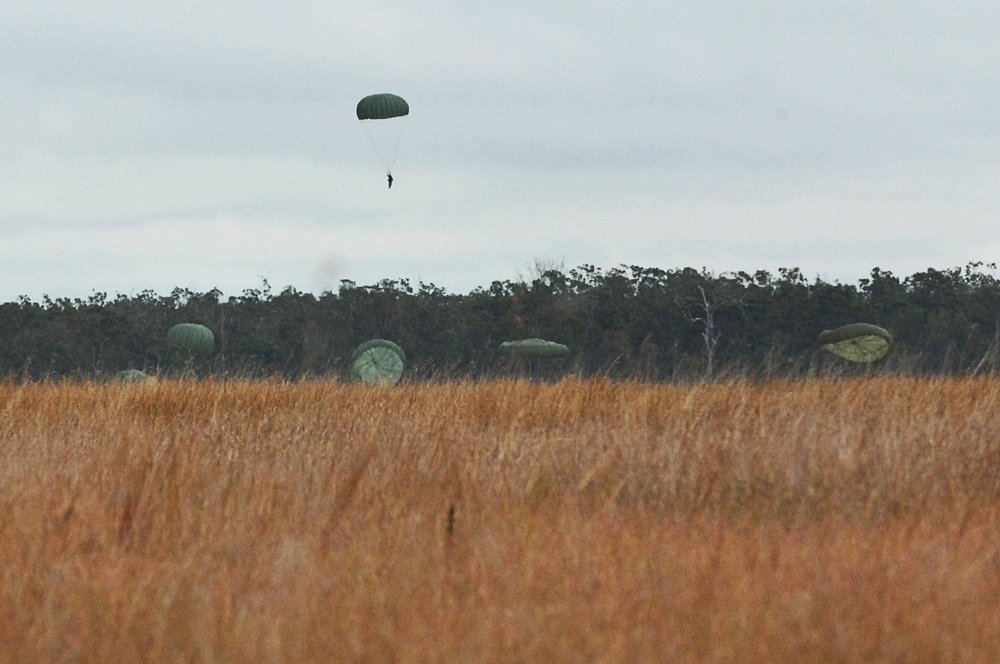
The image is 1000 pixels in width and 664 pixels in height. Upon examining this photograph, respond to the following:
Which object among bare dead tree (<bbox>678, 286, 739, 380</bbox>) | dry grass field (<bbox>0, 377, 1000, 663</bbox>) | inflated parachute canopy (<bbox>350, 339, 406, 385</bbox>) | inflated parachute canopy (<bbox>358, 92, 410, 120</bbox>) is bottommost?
inflated parachute canopy (<bbox>350, 339, 406, 385</bbox>)

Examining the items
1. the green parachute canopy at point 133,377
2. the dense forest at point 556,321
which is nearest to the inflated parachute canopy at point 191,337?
the dense forest at point 556,321

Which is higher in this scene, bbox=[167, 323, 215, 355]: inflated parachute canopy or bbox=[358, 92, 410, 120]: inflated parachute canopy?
bbox=[358, 92, 410, 120]: inflated parachute canopy

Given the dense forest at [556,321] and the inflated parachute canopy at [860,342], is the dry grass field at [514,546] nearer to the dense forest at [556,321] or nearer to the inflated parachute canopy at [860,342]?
the inflated parachute canopy at [860,342]

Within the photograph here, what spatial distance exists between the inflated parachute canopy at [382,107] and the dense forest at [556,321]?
18138 mm

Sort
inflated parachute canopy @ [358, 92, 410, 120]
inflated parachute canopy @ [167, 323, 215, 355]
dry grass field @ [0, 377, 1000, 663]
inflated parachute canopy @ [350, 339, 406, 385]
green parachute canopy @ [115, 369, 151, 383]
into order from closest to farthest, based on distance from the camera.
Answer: dry grass field @ [0, 377, 1000, 663], green parachute canopy @ [115, 369, 151, 383], inflated parachute canopy @ [358, 92, 410, 120], inflated parachute canopy @ [350, 339, 406, 385], inflated parachute canopy @ [167, 323, 215, 355]

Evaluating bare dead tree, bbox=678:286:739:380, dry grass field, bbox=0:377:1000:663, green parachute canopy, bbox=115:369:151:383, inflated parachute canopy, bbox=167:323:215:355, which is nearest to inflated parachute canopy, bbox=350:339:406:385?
inflated parachute canopy, bbox=167:323:215:355

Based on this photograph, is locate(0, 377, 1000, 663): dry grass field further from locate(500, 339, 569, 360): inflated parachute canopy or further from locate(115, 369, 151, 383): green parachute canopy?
locate(500, 339, 569, 360): inflated parachute canopy

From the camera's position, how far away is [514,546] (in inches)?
149

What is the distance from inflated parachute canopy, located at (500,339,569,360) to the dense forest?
1.52 ft

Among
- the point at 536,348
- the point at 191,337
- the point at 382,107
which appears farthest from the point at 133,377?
the point at 536,348

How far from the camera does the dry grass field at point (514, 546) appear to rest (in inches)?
111

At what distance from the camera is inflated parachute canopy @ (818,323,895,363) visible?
31.3m

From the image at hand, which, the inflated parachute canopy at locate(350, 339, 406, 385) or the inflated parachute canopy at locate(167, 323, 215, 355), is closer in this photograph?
the inflated parachute canopy at locate(350, 339, 406, 385)

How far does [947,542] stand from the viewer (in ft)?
12.9
